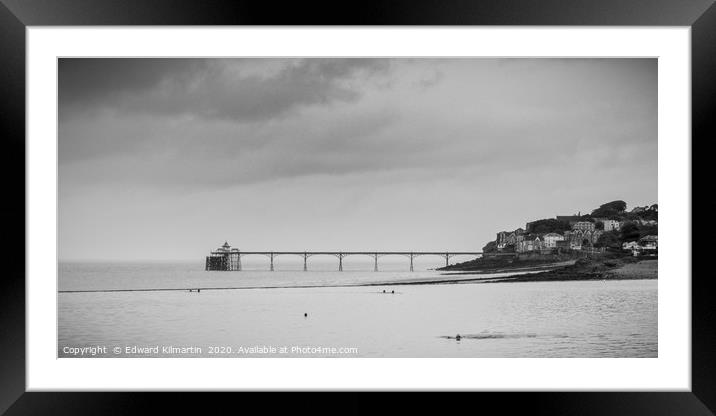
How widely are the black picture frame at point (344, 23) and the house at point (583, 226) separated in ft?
15.4

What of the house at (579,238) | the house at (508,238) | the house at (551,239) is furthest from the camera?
the house at (551,239)

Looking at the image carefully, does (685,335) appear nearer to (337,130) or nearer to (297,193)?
(337,130)

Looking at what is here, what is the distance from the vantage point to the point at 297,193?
7.80 m

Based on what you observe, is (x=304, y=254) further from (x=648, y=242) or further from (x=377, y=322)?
(x=648, y=242)

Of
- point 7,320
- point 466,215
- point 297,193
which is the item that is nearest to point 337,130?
point 297,193

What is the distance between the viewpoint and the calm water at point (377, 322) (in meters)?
5.01

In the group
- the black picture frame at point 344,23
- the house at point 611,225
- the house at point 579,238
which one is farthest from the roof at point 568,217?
the black picture frame at point 344,23

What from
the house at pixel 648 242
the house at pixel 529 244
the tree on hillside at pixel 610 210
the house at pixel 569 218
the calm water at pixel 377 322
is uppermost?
the tree on hillside at pixel 610 210

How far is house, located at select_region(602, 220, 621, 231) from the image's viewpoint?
6850mm

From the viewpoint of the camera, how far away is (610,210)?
6.79 metres

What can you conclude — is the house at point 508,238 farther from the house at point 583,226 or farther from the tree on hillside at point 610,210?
the tree on hillside at point 610,210

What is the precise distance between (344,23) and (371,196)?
456cm

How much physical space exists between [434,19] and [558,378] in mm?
2052

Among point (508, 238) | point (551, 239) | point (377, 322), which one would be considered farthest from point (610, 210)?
point (377, 322)
